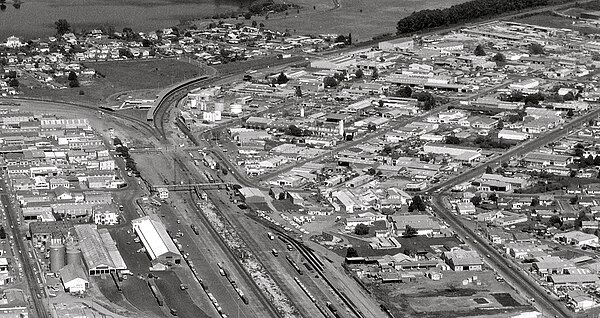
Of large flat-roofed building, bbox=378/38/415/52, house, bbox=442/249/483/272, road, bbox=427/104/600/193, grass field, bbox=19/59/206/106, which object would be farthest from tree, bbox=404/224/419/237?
large flat-roofed building, bbox=378/38/415/52

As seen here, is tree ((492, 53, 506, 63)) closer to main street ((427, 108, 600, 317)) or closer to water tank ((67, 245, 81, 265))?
main street ((427, 108, 600, 317))

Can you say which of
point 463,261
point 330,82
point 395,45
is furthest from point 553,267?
point 395,45

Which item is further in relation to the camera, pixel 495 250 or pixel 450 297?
pixel 495 250

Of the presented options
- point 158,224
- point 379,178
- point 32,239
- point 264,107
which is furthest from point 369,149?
point 32,239

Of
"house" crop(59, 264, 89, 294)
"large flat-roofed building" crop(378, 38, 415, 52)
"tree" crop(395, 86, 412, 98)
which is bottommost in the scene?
"house" crop(59, 264, 89, 294)

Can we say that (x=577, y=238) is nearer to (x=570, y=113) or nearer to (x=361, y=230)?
(x=361, y=230)

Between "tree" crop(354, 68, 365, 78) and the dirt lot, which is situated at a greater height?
"tree" crop(354, 68, 365, 78)

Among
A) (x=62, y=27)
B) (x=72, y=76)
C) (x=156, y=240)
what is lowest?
(x=156, y=240)
